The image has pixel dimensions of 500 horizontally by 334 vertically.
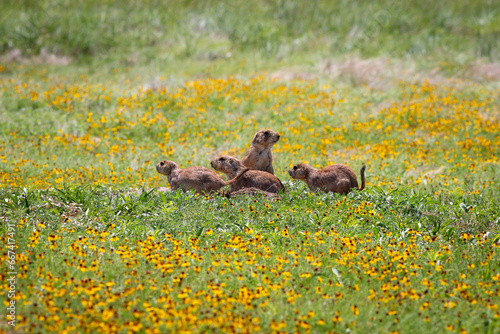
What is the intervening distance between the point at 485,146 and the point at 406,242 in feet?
22.8

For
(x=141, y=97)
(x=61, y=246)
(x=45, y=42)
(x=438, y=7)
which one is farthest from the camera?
(x=438, y=7)

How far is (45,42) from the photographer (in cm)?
2147

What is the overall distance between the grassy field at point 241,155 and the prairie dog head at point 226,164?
3.32 feet

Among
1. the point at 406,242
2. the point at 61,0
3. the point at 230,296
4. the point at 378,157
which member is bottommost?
the point at 378,157

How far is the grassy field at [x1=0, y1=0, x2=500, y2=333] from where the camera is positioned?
5035 millimetres

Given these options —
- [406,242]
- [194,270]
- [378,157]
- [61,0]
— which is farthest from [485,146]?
[61,0]

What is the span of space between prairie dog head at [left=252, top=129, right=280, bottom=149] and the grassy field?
2.94 feet

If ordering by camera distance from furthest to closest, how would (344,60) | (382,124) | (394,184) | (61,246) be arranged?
(344,60), (382,124), (394,184), (61,246)

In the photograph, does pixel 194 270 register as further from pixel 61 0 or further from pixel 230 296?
pixel 61 0

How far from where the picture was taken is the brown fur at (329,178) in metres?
8.48

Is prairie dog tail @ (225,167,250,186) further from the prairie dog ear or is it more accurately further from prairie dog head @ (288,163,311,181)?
prairie dog head @ (288,163,311,181)

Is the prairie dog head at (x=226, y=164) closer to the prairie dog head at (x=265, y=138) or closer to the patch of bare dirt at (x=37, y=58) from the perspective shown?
A: the prairie dog head at (x=265, y=138)

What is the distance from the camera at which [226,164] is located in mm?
8805

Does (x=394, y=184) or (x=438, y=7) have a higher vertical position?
(x=438, y=7)
